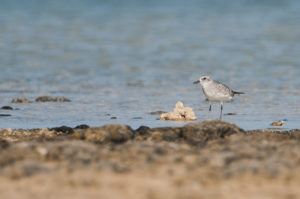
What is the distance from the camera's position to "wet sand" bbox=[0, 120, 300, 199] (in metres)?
5.41

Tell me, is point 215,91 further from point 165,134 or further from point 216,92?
point 165,134

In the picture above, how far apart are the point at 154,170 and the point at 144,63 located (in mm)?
14175

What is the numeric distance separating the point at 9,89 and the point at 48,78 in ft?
6.91

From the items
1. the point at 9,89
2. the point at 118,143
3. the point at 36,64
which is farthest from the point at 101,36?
the point at 118,143

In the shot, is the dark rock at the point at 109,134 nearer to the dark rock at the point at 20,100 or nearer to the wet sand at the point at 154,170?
the wet sand at the point at 154,170

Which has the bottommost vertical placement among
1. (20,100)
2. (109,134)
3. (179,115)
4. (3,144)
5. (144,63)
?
(3,144)

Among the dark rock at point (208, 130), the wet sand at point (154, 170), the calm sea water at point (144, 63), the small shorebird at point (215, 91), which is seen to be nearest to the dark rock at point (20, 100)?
the calm sea water at point (144, 63)

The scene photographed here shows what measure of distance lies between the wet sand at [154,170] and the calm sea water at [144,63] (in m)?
3.74

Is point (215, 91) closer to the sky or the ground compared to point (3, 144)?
closer to the sky

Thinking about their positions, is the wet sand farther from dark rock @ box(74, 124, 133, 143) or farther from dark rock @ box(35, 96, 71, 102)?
dark rock @ box(35, 96, 71, 102)

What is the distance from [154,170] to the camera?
611 cm

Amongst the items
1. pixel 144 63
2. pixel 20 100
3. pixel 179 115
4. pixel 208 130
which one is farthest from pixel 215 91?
pixel 144 63

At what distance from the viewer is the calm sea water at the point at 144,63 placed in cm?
1244

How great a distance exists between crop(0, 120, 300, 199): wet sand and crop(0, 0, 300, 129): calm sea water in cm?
374
